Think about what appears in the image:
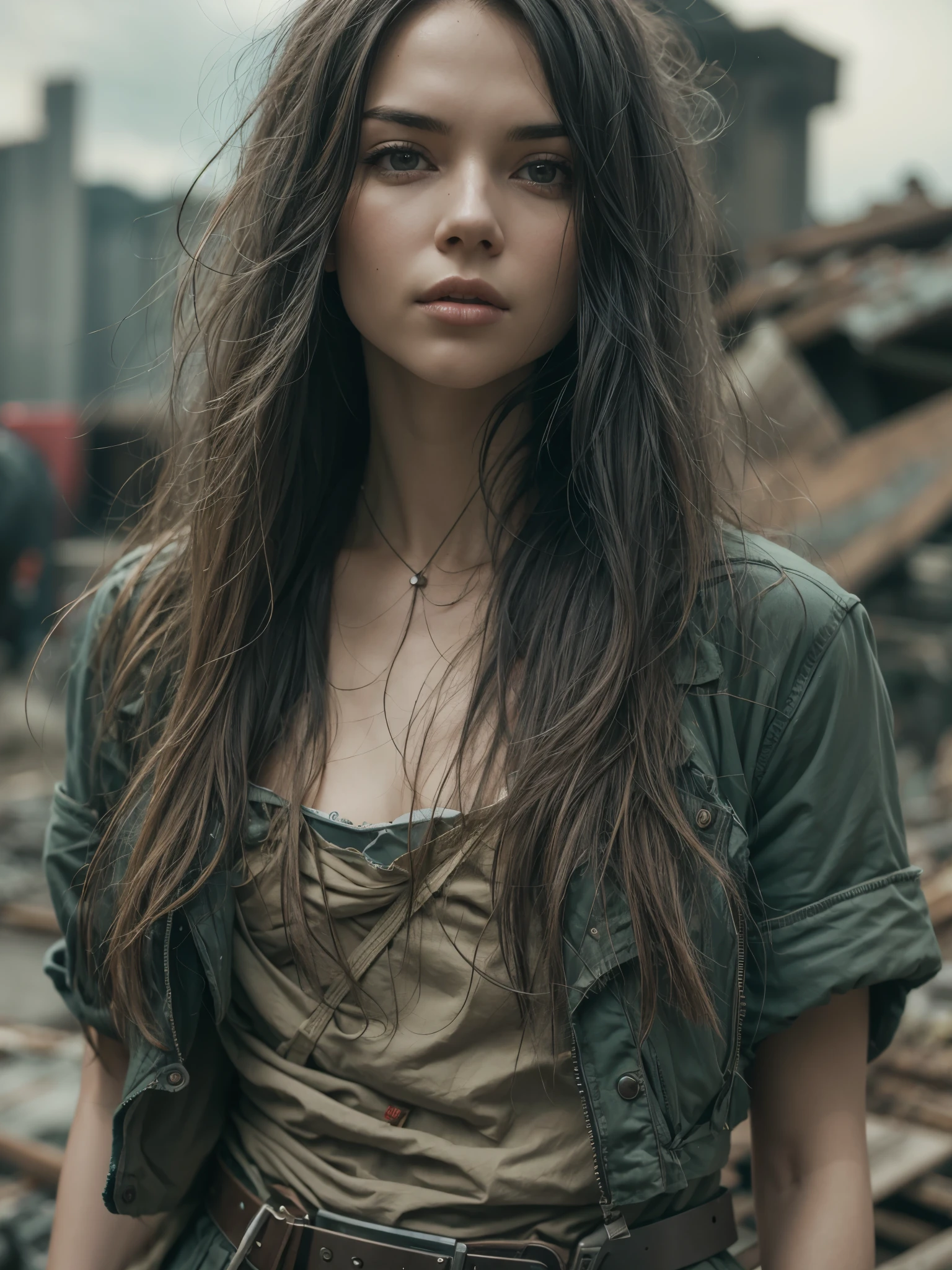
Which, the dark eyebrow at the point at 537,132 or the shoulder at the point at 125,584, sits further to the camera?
the shoulder at the point at 125,584

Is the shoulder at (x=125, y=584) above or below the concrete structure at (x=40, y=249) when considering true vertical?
below

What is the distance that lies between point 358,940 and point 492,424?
65 cm

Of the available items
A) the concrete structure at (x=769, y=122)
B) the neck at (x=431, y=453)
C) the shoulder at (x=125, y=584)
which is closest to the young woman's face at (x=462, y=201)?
the neck at (x=431, y=453)

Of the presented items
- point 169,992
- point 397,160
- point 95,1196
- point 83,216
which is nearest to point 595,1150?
point 169,992

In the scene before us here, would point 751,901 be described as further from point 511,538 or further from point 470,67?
point 470,67

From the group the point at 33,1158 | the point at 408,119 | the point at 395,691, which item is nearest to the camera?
the point at 408,119

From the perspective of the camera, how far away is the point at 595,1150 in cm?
121

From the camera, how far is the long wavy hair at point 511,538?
1.26 m

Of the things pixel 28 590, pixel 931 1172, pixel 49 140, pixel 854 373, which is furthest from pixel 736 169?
pixel 931 1172

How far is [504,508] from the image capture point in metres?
1.52

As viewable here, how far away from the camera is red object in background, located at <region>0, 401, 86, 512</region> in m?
9.52

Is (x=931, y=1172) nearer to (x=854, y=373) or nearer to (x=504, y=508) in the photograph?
(x=504, y=508)

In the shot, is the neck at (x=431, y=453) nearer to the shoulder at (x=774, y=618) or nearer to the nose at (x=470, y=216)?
the nose at (x=470, y=216)

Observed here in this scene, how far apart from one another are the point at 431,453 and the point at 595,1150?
84 centimetres
